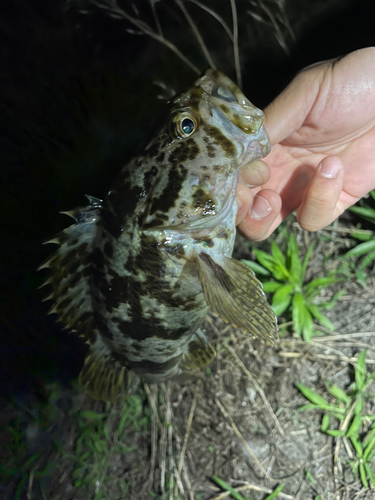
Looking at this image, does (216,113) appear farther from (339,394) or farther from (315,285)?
(339,394)

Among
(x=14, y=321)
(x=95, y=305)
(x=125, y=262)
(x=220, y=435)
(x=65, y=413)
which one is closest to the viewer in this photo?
(x=125, y=262)

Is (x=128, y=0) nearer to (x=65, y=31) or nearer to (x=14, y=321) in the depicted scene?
(x=65, y=31)

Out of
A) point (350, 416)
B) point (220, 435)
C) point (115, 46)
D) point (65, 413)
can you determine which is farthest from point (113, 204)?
point (350, 416)

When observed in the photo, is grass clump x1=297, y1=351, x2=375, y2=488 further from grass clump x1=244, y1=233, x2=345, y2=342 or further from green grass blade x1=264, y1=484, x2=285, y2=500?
green grass blade x1=264, y1=484, x2=285, y2=500

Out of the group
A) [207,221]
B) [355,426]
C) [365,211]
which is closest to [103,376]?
[207,221]

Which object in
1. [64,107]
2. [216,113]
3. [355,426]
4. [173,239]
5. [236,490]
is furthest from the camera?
[236,490]

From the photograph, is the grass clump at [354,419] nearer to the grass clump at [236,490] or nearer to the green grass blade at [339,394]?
the green grass blade at [339,394]
